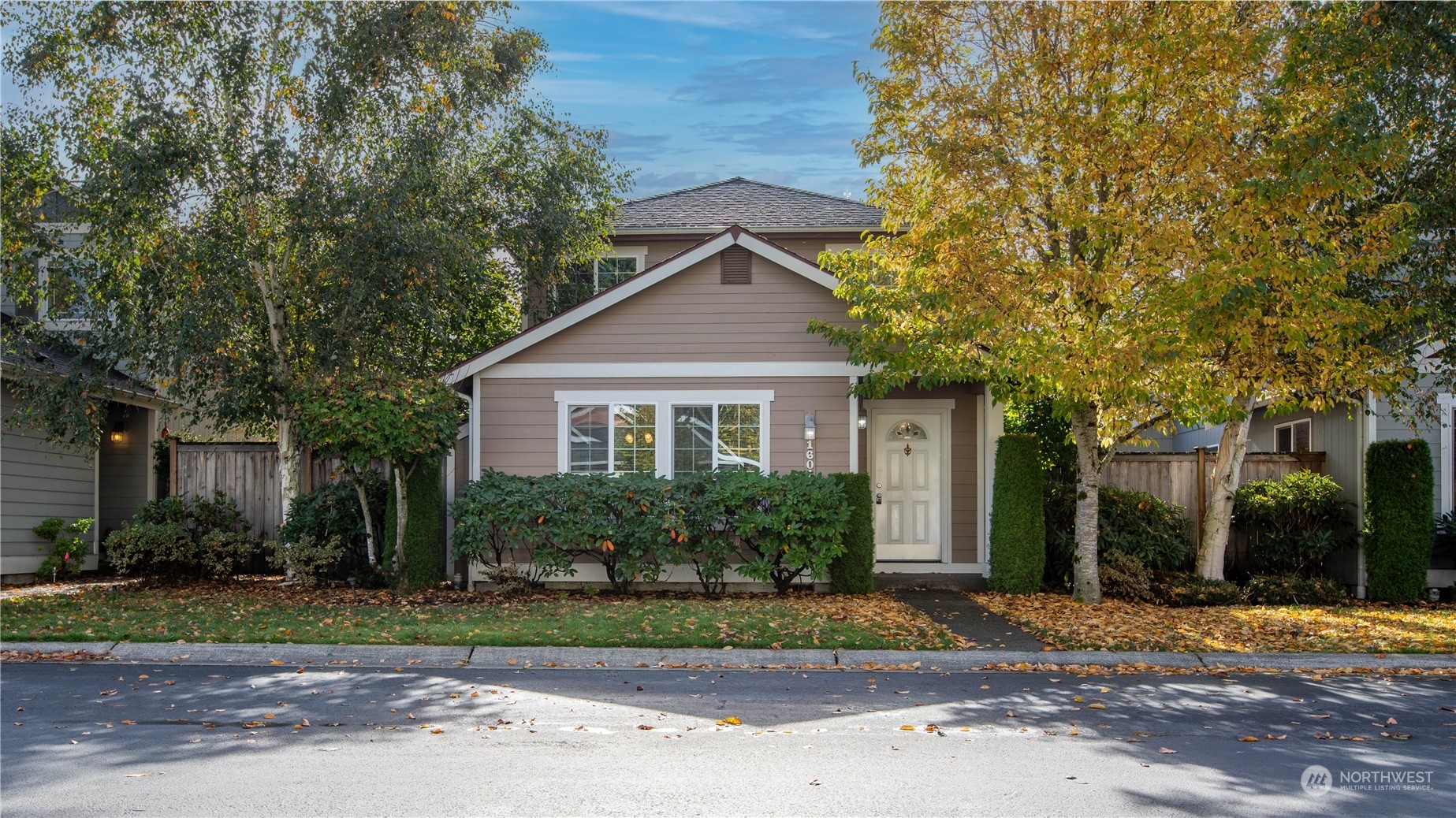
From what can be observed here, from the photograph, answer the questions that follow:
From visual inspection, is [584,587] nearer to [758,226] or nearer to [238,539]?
[238,539]

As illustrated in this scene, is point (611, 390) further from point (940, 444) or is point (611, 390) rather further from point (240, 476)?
point (240, 476)

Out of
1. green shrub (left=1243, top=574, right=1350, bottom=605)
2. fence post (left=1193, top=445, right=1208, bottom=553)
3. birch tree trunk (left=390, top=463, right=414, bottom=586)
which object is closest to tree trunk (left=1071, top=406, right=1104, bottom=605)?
green shrub (left=1243, top=574, right=1350, bottom=605)

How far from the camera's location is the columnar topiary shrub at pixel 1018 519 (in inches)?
564

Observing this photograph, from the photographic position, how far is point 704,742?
698 cm

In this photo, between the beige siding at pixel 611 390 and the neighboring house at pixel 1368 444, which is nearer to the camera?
the neighboring house at pixel 1368 444

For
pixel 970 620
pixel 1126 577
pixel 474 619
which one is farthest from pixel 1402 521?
pixel 474 619

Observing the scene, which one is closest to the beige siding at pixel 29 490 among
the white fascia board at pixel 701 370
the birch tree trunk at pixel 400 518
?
the birch tree trunk at pixel 400 518

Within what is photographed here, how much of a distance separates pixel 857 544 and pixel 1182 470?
5.42 metres

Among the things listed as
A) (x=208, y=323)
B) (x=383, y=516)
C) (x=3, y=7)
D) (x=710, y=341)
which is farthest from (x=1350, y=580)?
(x=3, y=7)

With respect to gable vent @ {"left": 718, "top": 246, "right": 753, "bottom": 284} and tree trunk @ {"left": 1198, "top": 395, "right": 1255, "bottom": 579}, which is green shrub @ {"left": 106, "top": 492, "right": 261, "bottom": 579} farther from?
tree trunk @ {"left": 1198, "top": 395, "right": 1255, "bottom": 579}

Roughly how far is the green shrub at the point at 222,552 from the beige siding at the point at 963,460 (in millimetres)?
9534

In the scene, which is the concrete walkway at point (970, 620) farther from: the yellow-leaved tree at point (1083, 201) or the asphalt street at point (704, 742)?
the yellow-leaved tree at point (1083, 201)

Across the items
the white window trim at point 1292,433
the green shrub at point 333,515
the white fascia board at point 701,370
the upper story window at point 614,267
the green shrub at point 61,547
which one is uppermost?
the upper story window at point 614,267

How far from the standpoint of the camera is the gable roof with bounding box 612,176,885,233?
67.1 ft
